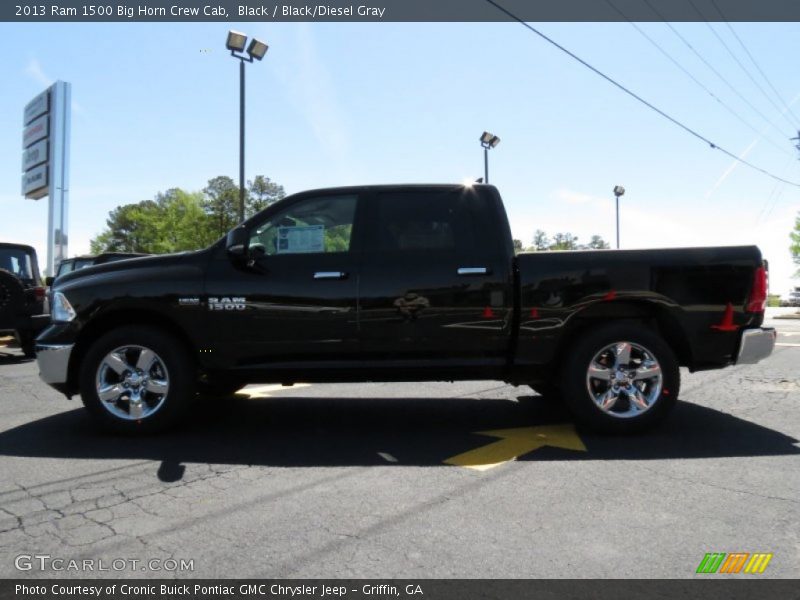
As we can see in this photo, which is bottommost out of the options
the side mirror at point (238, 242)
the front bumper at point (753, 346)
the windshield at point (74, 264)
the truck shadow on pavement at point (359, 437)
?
the truck shadow on pavement at point (359, 437)

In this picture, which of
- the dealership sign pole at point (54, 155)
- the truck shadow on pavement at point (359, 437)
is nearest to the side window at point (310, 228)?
the truck shadow on pavement at point (359, 437)

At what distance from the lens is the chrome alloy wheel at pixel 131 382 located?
4578mm

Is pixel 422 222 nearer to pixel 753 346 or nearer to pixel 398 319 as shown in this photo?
pixel 398 319

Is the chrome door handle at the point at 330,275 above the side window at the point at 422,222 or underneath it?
underneath

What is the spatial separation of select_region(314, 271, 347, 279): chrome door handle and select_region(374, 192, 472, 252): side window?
37cm

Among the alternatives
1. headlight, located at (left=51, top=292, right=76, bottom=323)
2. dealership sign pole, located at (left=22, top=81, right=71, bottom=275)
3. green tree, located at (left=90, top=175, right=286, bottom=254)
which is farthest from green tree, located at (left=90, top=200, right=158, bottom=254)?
headlight, located at (left=51, top=292, right=76, bottom=323)

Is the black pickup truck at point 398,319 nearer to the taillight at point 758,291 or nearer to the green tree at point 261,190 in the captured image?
the taillight at point 758,291

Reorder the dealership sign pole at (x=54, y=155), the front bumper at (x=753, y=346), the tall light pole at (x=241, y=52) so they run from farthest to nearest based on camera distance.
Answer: the dealership sign pole at (x=54, y=155) < the tall light pole at (x=241, y=52) < the front bumper at (x=753, y=346)

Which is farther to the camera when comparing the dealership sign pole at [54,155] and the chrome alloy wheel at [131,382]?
the dealership sign pole at [54,155]

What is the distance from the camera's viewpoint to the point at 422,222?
4777 millimetres

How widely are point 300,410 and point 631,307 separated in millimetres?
3169

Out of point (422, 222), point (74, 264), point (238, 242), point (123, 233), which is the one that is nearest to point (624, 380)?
point (422, 222)
